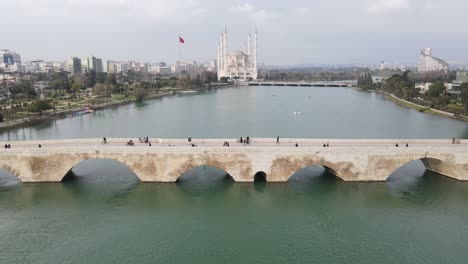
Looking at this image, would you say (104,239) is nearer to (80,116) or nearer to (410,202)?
(410,202)

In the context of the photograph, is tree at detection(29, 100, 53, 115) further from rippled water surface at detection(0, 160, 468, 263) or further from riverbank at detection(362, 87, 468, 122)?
riverbank at detection(362, 87, 468, 122)

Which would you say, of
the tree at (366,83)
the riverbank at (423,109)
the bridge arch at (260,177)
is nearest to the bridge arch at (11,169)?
the bridge arch at (260,177)

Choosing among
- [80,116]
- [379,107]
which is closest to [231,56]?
[379,107]

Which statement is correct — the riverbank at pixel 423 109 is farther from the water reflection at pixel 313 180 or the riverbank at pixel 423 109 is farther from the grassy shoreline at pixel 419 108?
the water reflection at pixel 313 180

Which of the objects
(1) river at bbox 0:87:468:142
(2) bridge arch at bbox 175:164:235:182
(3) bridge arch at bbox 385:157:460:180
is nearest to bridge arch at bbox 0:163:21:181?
(2) bridge arch at bbox 175:164:235:182

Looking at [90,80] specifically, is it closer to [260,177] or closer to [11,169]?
[11,169]

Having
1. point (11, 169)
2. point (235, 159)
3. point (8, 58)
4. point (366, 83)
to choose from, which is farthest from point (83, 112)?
point (8, 58)
